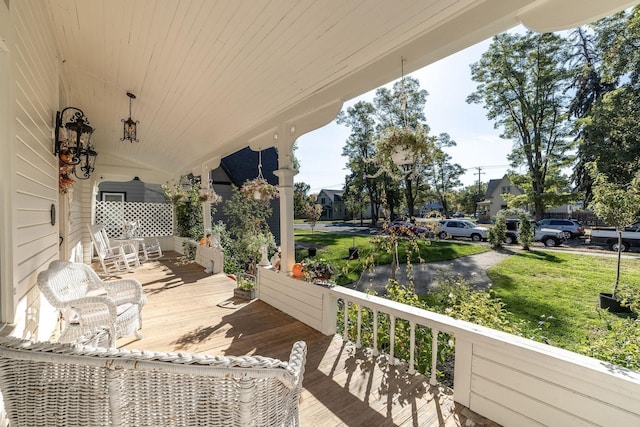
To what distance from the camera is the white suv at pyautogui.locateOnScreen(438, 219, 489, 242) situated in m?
13.1

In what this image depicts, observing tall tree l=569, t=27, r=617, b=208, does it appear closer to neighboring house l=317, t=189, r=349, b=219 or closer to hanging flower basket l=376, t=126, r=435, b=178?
hanging flower basket l=376, t=126, r=435, b=178

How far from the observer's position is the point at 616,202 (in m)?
3.15

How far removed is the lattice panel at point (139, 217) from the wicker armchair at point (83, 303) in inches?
260

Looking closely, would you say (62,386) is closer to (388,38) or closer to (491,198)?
(388,38)

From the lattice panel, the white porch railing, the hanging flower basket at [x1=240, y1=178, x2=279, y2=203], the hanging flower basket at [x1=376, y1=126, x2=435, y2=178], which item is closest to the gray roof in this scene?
the lattice panel

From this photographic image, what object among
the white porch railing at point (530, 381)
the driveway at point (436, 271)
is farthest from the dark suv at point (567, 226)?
the white porch railing at point (530, 381)

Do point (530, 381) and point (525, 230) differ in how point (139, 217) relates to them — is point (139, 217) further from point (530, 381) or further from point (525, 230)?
point (525, 230)

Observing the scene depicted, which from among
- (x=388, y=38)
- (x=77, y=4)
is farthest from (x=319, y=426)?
(x=77, y=4)

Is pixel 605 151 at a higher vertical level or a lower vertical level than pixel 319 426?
higher

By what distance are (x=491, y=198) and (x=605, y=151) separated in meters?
18.1

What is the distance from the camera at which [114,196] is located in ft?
32.5

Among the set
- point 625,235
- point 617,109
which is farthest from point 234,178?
point 625,235

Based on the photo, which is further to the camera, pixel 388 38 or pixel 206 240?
pixel 206 240

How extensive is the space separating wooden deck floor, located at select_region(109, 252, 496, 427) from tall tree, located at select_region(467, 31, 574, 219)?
6.67m
